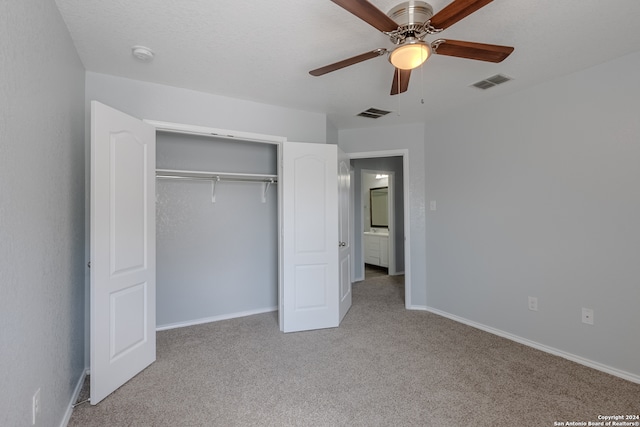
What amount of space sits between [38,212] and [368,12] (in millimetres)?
1881

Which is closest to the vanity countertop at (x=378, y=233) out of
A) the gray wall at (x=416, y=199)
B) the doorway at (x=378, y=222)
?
the doorway at (x=378, y=222)

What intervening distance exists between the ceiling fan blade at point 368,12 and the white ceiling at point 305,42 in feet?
0.93

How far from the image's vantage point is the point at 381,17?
4.73ft

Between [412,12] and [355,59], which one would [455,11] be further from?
[355,59]

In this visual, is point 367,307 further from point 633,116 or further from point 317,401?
point 633,116

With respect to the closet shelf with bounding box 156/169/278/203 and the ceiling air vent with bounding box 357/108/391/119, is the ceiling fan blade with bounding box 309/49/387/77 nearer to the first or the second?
the ceiling air vent with bounding box 357/108/391/119

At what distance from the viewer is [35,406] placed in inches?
55.7

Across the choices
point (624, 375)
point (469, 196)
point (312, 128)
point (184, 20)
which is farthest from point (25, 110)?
point (624, 375)

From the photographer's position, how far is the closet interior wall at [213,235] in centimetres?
332

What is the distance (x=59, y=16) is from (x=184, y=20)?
72cm

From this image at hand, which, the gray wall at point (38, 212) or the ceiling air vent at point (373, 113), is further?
the ceiling air vent at point (373, 113)

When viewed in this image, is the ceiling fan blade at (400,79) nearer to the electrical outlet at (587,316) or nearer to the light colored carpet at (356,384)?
the light colored carpet at (356,384)

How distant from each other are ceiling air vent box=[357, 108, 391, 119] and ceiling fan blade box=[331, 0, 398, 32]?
1.98 meters

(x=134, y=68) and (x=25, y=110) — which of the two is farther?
(x=134, y=68)
